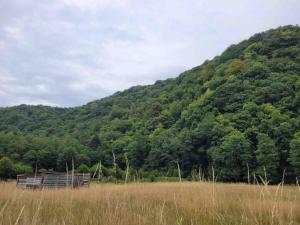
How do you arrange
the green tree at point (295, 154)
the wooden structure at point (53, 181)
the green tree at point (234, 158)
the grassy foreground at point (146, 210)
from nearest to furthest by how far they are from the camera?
1. the grassy foreground at point (146, 210)
2. the wooden structure at point (53, 181)
3. the green tree at point (295, 154)
4. the green tree at point (234, 158)

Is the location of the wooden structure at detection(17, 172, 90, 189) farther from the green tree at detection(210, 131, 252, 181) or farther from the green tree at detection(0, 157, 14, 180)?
the green tree at detection(210, 131, 252, 181)

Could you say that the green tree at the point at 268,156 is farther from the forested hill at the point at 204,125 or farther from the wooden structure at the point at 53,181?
the wooden structure at the point at 53,181

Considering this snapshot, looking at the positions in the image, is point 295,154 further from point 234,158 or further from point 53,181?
point 53,181

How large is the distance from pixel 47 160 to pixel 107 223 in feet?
136

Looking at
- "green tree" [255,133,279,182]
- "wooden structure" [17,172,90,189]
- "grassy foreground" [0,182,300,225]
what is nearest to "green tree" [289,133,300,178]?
"green tree" [255,133,279,182]

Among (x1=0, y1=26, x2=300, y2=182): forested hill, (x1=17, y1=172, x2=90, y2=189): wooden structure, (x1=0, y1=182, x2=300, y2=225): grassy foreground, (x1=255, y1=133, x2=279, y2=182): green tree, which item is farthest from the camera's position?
(x1=0, y1=26, x2=300, y2=182): forested hill

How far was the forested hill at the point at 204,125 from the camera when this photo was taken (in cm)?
4356

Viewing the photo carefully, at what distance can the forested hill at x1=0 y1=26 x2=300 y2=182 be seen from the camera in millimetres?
43562

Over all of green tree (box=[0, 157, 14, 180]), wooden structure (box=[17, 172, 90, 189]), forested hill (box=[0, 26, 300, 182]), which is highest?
forested hill (box=[0, 26, 300, 182])

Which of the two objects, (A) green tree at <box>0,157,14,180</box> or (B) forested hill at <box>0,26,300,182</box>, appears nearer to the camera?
(A) green tree at <box>0,157,14,180</box>

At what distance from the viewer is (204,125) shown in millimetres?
55312

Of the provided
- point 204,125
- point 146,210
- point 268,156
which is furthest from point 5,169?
point 204,125

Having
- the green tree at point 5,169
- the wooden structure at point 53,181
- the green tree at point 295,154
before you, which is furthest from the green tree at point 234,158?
the wooden structure at point 53,181

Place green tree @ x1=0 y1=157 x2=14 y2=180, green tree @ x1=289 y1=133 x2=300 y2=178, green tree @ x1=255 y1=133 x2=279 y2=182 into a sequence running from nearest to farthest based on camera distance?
1. green tree @ x1=0 y1=157 x2=14 y2=180
2. green tree @ x1=289 y1=133 x2=300 y2=178
3. green tree @ x1=255 y1=133 x2=279 y2=182
